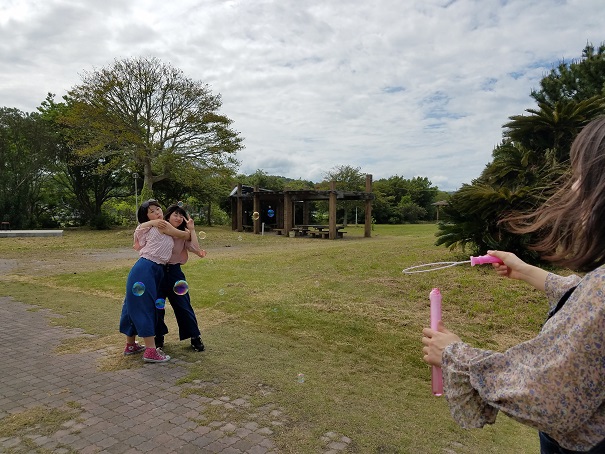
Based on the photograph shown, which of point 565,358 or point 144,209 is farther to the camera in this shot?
point 144,209

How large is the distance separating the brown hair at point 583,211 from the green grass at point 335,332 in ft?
7.30

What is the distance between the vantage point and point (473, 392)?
1.27 metres

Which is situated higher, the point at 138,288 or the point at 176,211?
the point at 176,211

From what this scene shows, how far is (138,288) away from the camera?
14.5ft

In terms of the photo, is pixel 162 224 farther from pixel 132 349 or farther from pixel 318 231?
pixel 318 231

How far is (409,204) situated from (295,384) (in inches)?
1695

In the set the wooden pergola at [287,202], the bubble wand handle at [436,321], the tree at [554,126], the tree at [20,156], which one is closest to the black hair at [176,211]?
the bubble wand handle at [436,321]

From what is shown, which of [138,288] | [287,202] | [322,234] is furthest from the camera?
[287,202]

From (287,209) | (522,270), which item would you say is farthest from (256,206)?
(522,270)

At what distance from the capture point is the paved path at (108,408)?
117 inches

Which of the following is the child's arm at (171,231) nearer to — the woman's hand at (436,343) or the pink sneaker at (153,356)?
the pink sneaker at (153,356)

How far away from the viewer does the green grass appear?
328 centimetres

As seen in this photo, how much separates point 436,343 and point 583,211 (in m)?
0.58

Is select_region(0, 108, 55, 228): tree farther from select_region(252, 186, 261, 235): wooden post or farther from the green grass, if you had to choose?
the green grass
